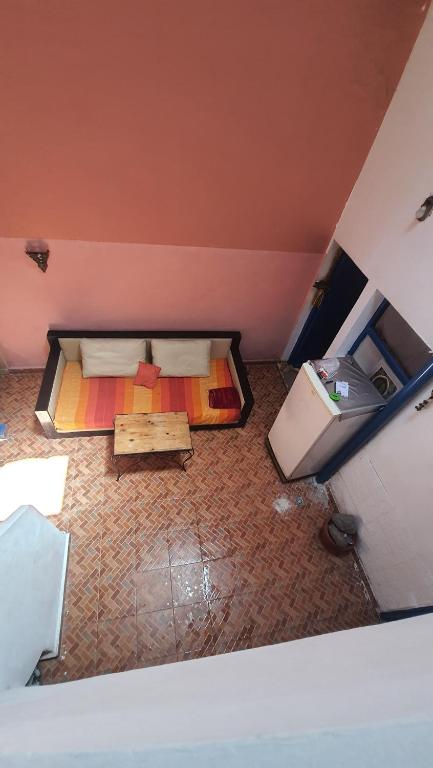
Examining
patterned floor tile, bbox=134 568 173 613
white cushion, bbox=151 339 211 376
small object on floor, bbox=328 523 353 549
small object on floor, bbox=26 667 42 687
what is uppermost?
white cushion, bbox=151 339 211 376

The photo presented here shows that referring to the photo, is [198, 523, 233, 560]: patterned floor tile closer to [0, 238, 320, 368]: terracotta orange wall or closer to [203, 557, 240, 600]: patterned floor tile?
[203, 557, 240, 600]: patterned floor tile

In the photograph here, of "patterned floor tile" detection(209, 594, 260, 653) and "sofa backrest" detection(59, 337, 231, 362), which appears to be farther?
"sofa backrest" detection(59, 337, 231, 362)

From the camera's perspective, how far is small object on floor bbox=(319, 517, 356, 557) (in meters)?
3.40

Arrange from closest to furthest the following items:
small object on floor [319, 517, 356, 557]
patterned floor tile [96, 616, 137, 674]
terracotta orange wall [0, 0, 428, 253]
→ terracotta orange wall [0, 0, 428, 253] < patterned floor tile [96, 616, 137, 674] < small object on floor [319, 517, 356, 557]

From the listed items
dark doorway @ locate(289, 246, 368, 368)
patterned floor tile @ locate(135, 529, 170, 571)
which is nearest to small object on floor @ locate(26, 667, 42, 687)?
patterned floor tile @ locate(135, 529, 170, 571)

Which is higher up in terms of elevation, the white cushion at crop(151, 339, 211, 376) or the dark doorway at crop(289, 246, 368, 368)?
the dark doorway at crop(289, 246, 368, 368)

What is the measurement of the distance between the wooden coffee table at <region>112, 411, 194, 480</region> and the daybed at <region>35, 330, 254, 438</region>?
9.8 inches

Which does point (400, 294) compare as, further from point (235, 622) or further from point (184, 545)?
point (235, 622)

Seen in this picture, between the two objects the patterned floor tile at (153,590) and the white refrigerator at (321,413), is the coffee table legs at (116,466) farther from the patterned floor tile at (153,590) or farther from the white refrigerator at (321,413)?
the white refrigerator at (321,413)

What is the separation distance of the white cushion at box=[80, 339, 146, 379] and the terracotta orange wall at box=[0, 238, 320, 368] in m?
0.26

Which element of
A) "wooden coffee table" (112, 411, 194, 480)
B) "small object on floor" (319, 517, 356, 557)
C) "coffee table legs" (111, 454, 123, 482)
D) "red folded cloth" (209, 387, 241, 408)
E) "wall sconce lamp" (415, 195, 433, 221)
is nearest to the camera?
"wall sconce lamp" (415, 195, 433, 221)

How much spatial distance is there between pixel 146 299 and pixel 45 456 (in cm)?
205

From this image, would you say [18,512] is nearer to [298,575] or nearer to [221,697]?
[221,697]

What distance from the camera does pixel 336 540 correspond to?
3.41 meters
